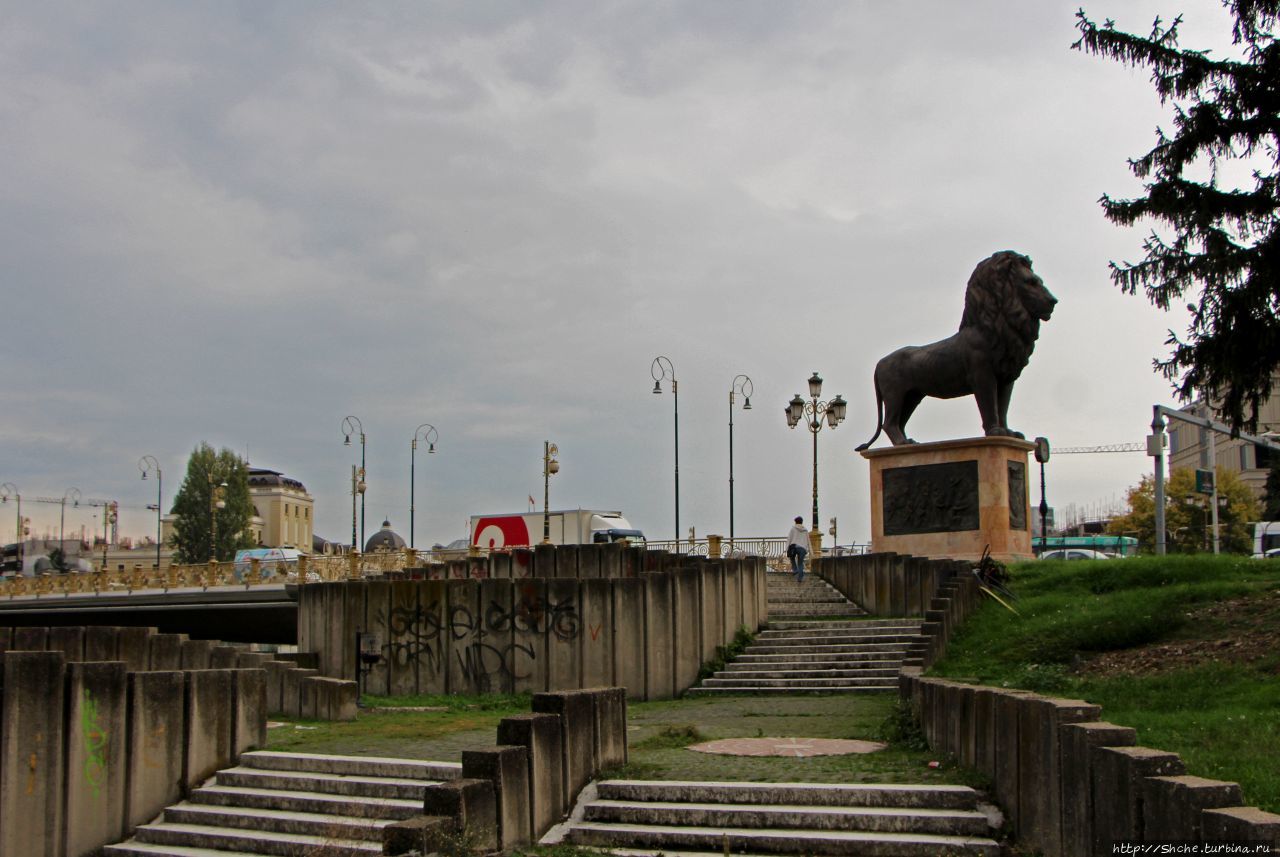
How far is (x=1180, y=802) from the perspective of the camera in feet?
24.7

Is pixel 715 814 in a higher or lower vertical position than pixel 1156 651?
lower

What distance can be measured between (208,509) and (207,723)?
103 m

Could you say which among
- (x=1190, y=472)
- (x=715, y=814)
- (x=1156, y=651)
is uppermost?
(x=1190, y=472)

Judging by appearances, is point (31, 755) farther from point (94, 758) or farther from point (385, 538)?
point (385, 538)

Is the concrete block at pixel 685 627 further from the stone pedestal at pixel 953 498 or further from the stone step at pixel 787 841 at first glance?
the stone step at pixel 787 841

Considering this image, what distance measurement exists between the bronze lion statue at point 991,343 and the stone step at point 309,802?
20.6 meters

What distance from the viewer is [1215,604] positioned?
18.4 metres

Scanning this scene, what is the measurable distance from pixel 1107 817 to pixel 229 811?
407 inches

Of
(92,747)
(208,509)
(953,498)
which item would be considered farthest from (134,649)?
(208,509)

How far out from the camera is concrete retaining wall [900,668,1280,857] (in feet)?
24.1

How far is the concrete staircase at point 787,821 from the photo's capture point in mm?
10547

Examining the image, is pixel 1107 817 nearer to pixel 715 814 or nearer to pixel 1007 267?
pixel 715 814

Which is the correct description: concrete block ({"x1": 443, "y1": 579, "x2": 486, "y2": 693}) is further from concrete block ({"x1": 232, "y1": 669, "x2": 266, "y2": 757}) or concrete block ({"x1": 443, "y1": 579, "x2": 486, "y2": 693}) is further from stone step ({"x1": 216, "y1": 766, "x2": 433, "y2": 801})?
stone step ({"x1": 216, "y1": 766, "x2": 433, "y2": 801})

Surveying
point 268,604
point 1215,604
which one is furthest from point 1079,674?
point 268,604
